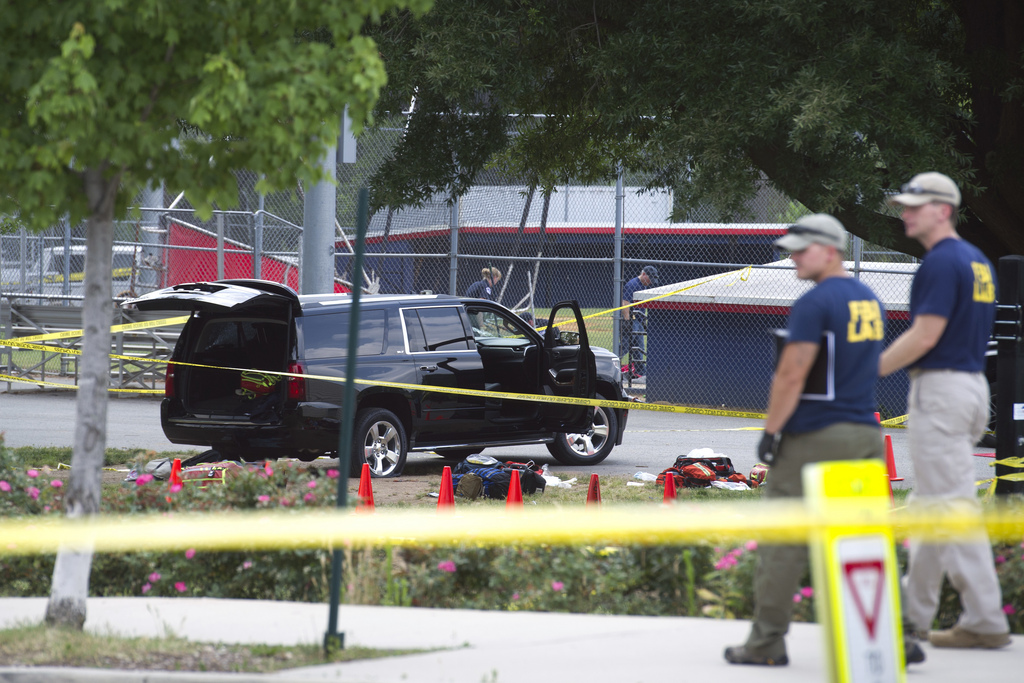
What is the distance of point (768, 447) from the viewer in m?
4.79

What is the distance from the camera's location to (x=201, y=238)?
27.1m

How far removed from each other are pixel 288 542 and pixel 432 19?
4862mm

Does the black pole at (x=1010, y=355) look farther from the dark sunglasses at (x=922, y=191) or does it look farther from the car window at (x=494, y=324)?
the car window at (x=494, y=324)

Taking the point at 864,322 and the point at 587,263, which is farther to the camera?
the point at 587,263

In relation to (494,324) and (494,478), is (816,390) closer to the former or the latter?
(494,478)

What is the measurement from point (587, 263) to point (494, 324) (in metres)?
12.5

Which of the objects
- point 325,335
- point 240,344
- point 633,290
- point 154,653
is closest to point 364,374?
point 325,335

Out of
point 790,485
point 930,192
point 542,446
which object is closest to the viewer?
point 790,485

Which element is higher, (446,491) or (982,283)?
(982,283)

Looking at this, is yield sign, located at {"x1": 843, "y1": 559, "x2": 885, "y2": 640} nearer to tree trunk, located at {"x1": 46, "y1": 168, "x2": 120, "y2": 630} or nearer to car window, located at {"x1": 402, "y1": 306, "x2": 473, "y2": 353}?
tree trunk, located at {"x1": 46, "y1": 168, "x2": 120, "y2": 630}

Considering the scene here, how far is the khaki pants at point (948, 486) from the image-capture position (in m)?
5.00

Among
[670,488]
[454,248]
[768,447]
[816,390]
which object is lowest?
[670,488]

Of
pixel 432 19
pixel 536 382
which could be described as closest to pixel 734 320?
pixel 536 382

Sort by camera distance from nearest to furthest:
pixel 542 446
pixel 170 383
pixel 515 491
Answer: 1. pixel 515 491
2. pixel 170 383
3. pixel 542 446
